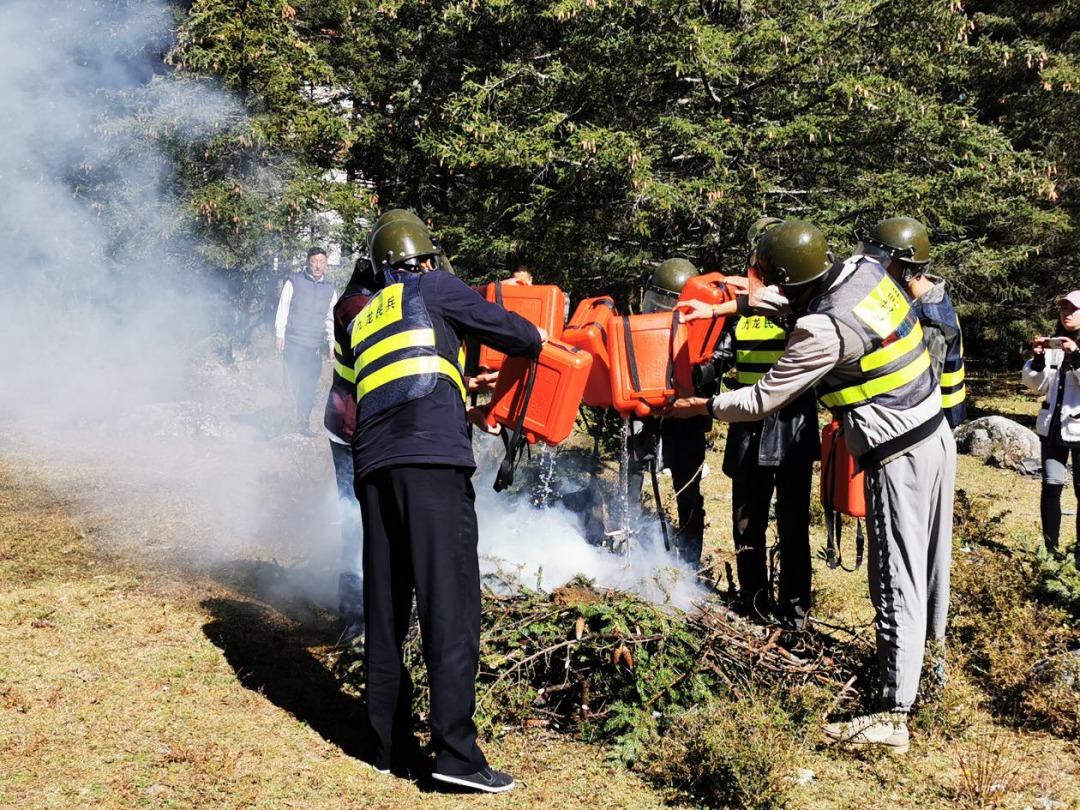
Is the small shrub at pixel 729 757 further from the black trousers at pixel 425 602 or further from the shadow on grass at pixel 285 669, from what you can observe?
the shadow on grass at pixel 285 669

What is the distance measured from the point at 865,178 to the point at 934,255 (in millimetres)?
1481

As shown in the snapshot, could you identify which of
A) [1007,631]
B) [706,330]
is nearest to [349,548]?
[706,330]

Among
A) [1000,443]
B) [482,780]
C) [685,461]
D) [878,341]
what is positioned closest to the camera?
[482,780]

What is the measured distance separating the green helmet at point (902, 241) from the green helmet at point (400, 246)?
2.29 meters

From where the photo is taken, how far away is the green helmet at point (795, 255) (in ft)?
13.0

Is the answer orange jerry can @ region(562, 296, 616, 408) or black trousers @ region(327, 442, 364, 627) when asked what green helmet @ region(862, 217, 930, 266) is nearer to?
orange jerry can @ region(562, 296, 616, 408)

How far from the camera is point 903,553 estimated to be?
3.95 m

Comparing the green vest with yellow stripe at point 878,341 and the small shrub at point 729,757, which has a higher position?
the green vest with yellow stripe at point 878,341

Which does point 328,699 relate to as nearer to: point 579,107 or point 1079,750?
point 1079,750

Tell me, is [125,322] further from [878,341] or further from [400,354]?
[878,341]

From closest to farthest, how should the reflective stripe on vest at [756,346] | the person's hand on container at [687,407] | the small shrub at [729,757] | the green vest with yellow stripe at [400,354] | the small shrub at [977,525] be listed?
the small shrub at [729,757], the green vest with yellow stripe at [400,354], the person's hand on container at [687,407], the reflective stripe on vest at [756,346], the small shrub at [977,525]

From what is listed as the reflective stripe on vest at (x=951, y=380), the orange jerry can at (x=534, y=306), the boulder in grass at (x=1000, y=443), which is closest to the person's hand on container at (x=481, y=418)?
the orange jerry can at (x=534, y=306)

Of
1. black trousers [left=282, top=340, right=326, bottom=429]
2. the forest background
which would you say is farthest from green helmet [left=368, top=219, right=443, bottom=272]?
black trousers [left=282, top=340, right=326, bottom=429]

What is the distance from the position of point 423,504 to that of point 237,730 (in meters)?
1.35
